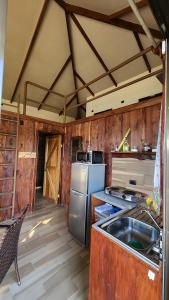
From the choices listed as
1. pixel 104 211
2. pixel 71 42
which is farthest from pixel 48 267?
pixel 71 42

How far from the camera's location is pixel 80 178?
2807mm

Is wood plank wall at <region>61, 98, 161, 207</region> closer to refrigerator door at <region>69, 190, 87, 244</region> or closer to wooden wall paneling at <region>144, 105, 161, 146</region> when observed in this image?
wooden wall paneling at <region>144, 105, 161, 146</region>

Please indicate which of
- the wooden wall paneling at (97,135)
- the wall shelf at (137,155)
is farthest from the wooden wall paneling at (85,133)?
the wall shelf at (137,155)

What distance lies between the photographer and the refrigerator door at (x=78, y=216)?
2.65m

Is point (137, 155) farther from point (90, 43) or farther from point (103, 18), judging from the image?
point (90, 43)

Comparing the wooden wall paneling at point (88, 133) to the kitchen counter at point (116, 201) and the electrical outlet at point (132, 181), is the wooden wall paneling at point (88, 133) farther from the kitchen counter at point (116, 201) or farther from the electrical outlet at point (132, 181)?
the kitchen counter at point (116, 201)

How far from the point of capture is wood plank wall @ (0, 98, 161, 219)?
8.83 ft

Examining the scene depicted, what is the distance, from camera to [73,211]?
9.53 feet

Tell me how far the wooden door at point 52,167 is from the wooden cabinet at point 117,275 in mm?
3403

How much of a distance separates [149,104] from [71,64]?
11.3 feet

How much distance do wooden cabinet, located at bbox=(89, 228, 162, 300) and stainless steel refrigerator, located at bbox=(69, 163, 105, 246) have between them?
49.9 inches

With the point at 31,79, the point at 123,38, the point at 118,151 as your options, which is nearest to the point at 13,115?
the point at 31,79

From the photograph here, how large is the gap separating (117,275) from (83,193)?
62.2 inches

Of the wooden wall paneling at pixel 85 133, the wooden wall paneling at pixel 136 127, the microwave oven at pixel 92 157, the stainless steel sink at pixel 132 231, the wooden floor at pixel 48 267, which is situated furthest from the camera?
the wooden wall paneling at pixel 85 133
